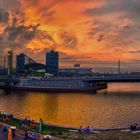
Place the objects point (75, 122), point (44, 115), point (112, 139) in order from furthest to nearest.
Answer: point (44, 115), point (75, 122), point (112, 139)

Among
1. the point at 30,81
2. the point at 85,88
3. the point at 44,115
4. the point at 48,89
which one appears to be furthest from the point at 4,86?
the point at 44,115

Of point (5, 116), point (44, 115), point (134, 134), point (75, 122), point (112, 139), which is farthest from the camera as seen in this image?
point (44, 115)

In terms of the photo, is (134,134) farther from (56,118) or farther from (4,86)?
(4,86)

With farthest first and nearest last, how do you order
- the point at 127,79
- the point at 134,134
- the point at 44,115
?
the point at 127,79
the point at 44,115
the point at 134,134

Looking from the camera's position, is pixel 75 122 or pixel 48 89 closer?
pixel 75 122

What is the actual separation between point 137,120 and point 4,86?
3883 inches

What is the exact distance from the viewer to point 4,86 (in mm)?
147250

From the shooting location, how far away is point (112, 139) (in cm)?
3241

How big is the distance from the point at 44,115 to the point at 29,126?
25.1 m

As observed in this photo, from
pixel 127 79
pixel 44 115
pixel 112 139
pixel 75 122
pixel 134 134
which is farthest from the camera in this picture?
pixel 127 79

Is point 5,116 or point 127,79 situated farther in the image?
point 127,79

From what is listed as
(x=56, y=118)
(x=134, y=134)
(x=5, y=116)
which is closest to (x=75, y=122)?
(x=56, y=118)

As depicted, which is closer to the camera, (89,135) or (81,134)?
(89,135)

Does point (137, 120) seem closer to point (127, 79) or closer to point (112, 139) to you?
point (112, 139)
